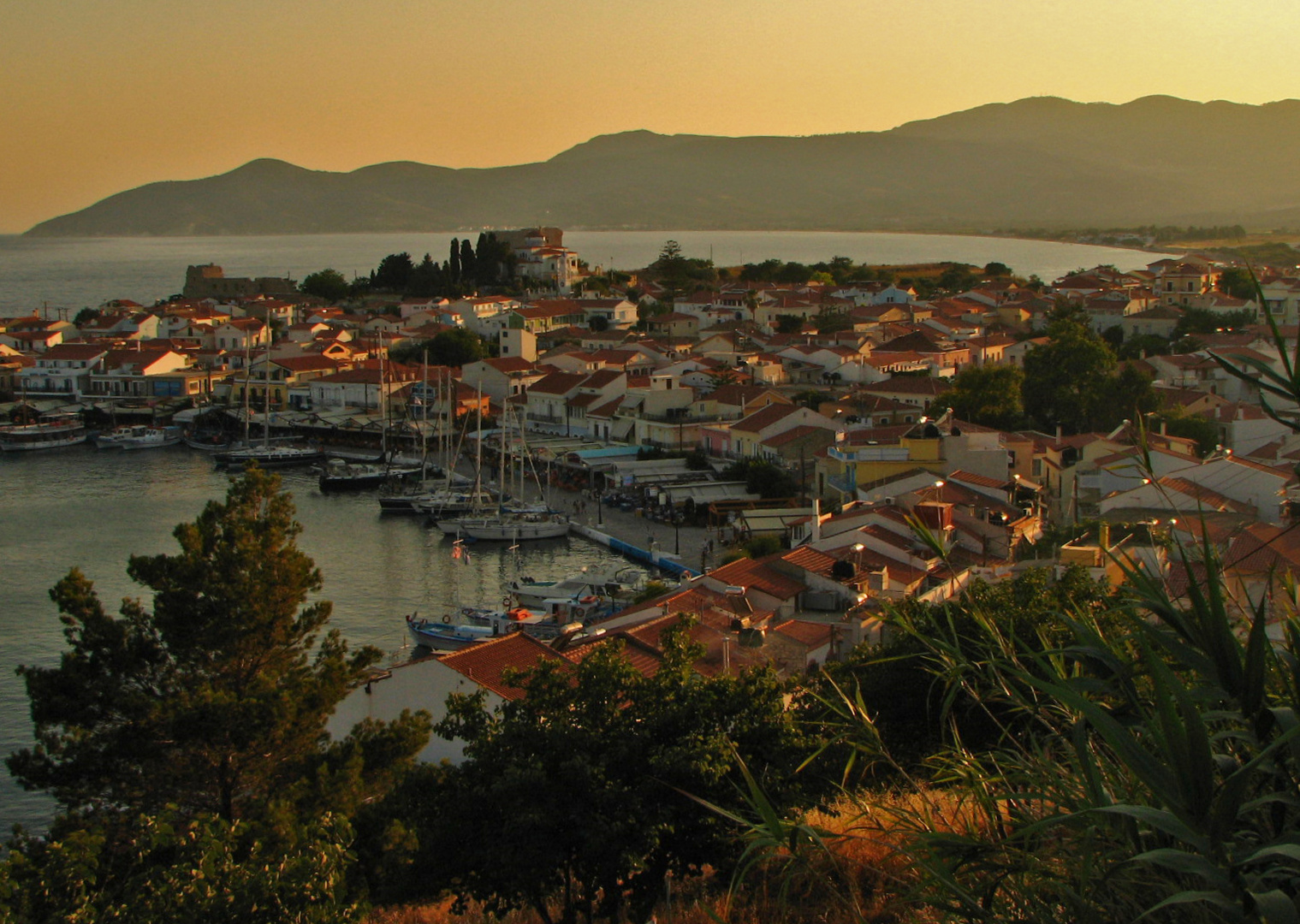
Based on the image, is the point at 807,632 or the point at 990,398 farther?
the point at 990,398

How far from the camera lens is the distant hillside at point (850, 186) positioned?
14338 cm

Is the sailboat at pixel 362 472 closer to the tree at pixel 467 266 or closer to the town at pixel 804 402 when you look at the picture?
→ the town at pixel 804 402

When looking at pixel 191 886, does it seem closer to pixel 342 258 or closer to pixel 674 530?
pixel 674 530

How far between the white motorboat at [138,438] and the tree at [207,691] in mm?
18490

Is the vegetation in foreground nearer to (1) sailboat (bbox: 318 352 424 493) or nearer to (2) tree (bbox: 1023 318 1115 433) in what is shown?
(2) tree (bbox: 1023 318 1115 433)

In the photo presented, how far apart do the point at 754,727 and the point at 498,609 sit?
26.0ft

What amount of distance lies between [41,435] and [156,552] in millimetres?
9734

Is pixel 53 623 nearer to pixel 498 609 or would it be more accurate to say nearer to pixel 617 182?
pixel 498 609

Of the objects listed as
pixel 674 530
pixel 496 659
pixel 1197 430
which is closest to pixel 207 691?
pixel 496 659

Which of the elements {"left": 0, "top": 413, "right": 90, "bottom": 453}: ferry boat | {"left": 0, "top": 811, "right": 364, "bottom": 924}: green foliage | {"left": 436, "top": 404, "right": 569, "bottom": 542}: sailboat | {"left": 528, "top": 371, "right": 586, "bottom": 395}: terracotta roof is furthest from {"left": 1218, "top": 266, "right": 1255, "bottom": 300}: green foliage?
{"left": 0, "top": 811, "right": 364, "bottom": 924}: green foliage

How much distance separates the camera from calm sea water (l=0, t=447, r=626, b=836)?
34.7 ft

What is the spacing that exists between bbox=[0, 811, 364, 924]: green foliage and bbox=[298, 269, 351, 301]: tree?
119ft

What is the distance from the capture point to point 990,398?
1670 centimetres

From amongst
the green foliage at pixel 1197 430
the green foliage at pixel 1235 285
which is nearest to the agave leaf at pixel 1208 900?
the green foliage at pixel 1197 430
